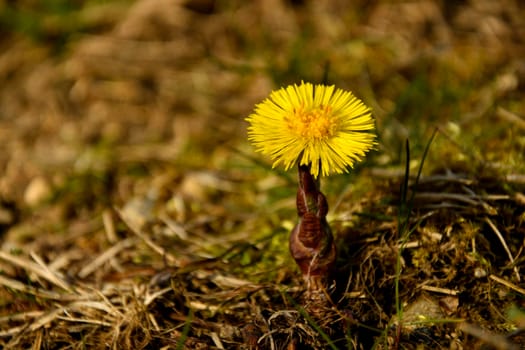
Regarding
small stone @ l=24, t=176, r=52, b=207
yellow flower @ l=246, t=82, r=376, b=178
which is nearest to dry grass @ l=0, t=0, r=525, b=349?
small stone @ l=24, t=176, r=52, b=207

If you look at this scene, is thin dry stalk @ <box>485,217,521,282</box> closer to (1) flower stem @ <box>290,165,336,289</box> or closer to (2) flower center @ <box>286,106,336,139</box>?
(1) flower stem @ <box>290,165,336,289</box>

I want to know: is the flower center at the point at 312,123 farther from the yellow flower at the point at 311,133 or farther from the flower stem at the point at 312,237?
the flower stem at the point at 312,237

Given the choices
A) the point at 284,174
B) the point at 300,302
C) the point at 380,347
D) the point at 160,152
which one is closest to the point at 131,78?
the point at 160,152

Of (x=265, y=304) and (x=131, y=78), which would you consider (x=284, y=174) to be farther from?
(x=131, y=78)

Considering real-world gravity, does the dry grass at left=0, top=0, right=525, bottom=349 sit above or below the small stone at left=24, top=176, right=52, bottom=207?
above

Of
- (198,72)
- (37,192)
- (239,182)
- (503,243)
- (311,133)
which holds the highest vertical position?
(311,133)

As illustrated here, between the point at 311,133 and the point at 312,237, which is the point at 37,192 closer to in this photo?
the point at 312,237

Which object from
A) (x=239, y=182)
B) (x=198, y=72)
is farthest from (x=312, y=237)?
(x=198, y=72)
